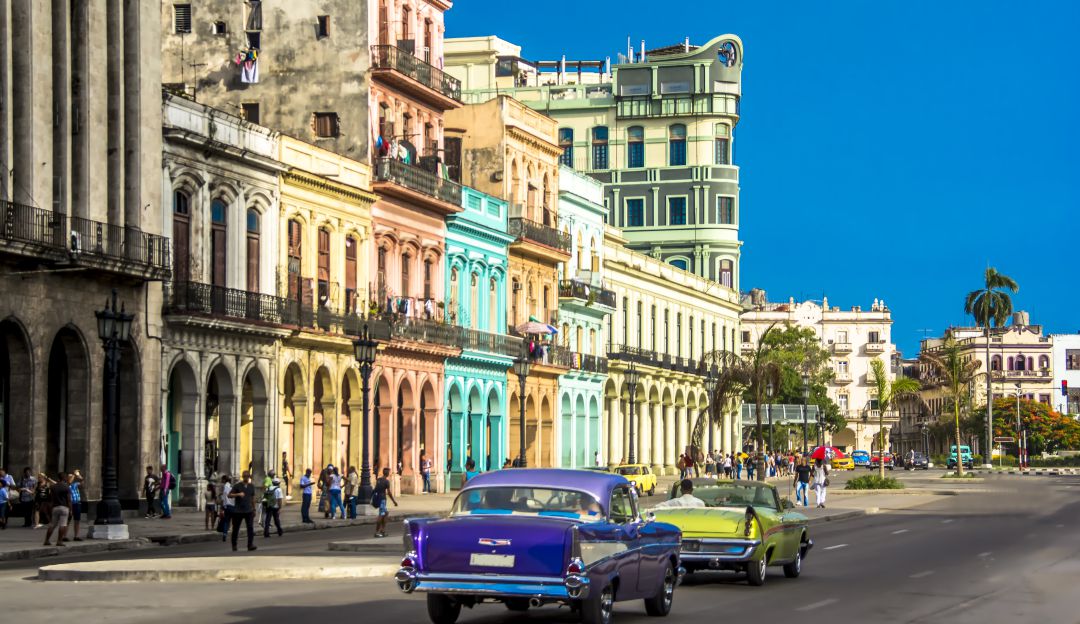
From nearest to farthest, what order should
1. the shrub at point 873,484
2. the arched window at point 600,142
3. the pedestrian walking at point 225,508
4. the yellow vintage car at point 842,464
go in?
the pedestrian walking at point 225,508, the shrub at point 873,484, the arched window at point 600,142, the yellow vintage car at point 842,464

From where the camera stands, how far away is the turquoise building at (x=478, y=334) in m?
66.4

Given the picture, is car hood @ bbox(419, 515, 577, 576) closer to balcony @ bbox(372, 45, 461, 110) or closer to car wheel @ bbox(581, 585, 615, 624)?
car wheel @ bbox(581, 585, 615, 624)

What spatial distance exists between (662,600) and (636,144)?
9560cm

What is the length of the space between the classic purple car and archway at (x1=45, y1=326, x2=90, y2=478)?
87.4 feet

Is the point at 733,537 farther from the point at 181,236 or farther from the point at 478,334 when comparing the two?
the point at 478,334

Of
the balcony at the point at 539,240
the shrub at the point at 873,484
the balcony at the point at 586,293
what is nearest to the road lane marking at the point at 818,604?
the balcony at the point at 539,240

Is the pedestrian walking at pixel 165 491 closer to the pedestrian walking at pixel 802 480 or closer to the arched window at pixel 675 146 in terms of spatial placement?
the pedestrian walking at pixel 802 480

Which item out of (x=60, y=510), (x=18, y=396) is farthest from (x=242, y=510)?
(x=18, y=396)

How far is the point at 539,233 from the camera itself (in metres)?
74.1

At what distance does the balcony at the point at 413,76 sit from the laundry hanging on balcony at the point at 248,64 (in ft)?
12.9

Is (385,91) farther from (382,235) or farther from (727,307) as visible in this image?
(727,307)

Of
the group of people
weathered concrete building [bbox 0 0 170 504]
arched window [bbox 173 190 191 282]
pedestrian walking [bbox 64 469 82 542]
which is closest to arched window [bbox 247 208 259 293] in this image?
arched window [bbox 173 190 191 282]

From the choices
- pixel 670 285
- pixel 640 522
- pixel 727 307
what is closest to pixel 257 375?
pixel 640 522

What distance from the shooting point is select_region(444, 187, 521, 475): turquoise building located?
66375mm
